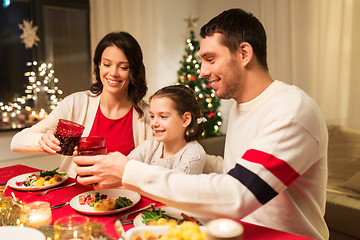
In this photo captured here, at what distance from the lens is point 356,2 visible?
3.75 metres

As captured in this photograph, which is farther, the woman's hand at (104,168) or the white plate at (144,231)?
the woman's hand at (104,168)

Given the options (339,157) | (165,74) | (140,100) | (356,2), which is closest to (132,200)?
(140,100)

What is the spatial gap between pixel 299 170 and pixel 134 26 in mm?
4000

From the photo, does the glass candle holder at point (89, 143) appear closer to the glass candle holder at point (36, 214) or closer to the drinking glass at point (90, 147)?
the drinking glass at point (90, 147)

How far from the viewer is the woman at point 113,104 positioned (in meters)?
2.30

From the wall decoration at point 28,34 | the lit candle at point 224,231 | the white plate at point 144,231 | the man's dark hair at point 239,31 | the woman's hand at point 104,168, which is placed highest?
the wall decoration at point 28,34

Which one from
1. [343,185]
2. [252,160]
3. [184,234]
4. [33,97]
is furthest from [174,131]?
[33,97]

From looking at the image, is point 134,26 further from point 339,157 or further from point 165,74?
point 339,157

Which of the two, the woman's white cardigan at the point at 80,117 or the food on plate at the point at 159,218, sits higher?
the woman's white cardigan at the point at 80,117

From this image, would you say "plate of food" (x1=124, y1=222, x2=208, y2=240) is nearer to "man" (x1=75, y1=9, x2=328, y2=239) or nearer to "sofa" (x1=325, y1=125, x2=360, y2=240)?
"man" (x1=75, y1=9, x2=328, y2=239)

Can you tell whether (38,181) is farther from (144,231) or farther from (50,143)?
(144,231)

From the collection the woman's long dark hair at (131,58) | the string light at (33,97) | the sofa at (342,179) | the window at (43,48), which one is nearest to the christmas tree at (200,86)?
the sofa at (342,179)

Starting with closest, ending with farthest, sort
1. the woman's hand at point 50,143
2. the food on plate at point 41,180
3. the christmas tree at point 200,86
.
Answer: the woman's hand at point 50,143 → the food on plate at point 41,180 → the christmas tree at point 200,86

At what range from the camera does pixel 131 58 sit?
2.32 m
